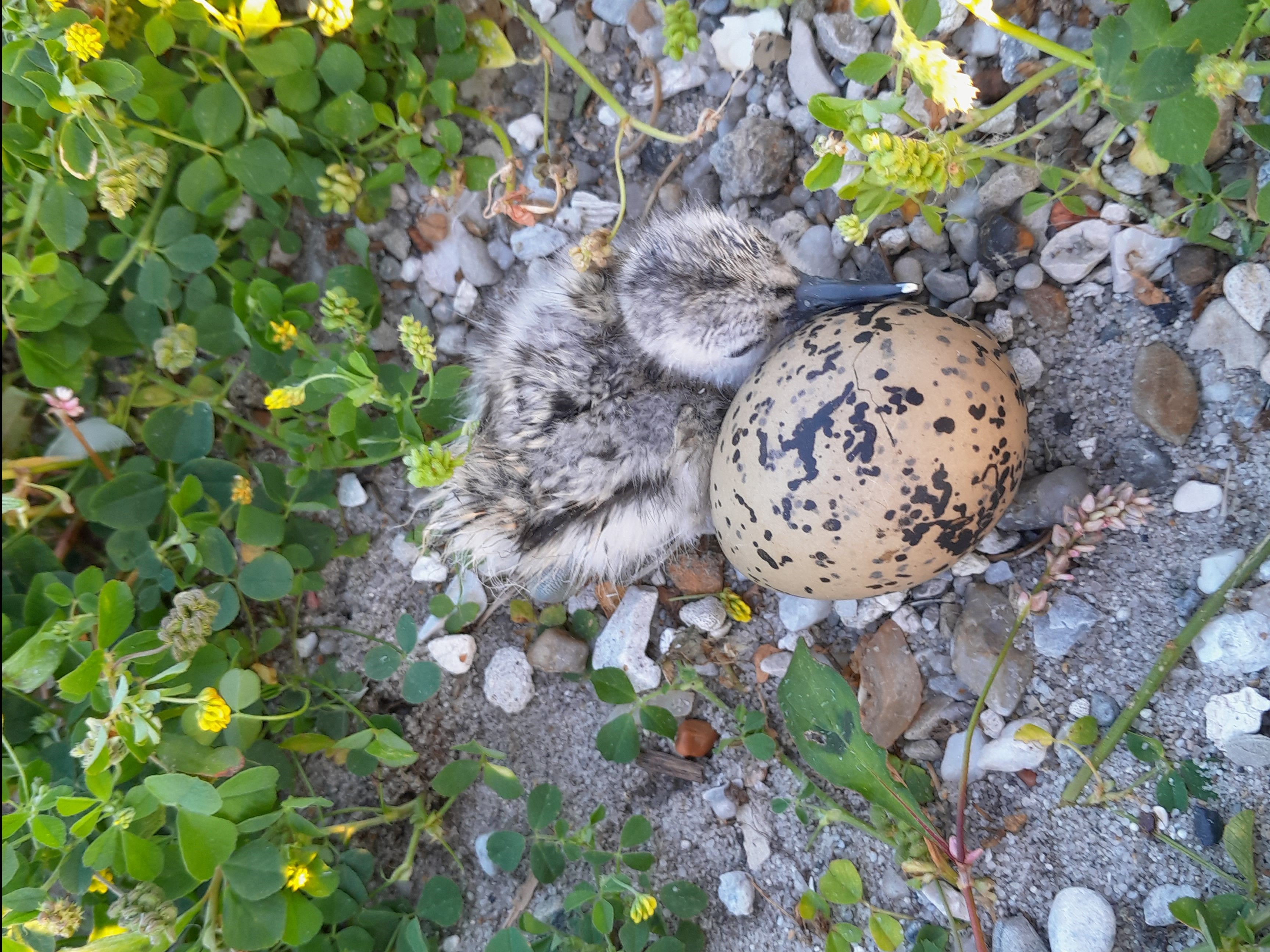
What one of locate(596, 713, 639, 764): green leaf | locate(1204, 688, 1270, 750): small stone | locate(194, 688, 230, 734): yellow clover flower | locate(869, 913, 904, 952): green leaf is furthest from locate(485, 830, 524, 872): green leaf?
locate(1204, 688, 1270, 750): small stone

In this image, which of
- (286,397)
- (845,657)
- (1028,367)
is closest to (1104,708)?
(845,657)

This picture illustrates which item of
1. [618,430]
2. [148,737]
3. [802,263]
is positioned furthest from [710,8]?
[148,737]

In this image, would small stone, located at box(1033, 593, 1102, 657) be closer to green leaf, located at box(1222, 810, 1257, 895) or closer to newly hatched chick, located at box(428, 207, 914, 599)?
green leaf, located at box(1222, 810, 1257, 895)

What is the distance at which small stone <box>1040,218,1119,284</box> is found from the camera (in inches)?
60.6

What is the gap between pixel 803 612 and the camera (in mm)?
1760

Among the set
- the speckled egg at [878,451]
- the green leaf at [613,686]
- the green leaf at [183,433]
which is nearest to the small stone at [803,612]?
the speckled egg at [878,451]

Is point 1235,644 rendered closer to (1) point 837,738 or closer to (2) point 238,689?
(1) point 837,738

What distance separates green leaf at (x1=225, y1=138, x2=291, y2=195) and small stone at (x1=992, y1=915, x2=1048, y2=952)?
2.12 metres

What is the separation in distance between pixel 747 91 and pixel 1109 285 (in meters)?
0.89

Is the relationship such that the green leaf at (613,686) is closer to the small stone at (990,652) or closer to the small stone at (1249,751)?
the small stone at (990,652)

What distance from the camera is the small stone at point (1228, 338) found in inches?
55.4

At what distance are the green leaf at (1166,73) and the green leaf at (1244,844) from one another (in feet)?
3.69

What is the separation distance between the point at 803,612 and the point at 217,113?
1667mm

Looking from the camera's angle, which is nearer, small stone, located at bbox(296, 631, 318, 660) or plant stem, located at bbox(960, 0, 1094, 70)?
plant stem, located at bbox(960, 0, 1094, 70)
